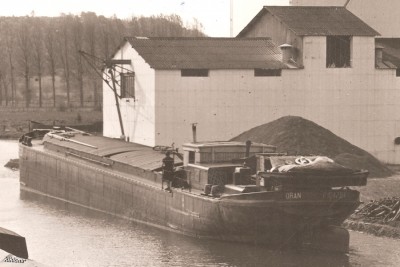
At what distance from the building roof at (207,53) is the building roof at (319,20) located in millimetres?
1655

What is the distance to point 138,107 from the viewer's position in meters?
45.1

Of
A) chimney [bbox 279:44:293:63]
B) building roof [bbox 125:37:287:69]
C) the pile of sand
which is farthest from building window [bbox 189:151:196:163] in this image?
chimney [bbox 279:44:293:63]

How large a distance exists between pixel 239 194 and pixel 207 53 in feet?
66.8

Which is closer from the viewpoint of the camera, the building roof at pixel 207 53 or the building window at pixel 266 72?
the building roof at pixel 207 53

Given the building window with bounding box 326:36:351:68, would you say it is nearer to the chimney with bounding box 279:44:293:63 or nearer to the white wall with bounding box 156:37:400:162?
the white wall with bounding box 156:37:400:162

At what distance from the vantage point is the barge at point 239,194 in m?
25.3

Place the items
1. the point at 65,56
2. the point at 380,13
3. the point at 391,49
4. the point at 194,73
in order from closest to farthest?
the point at 194,73, the point at 391,49, the point at 380,13, the point at 65,56

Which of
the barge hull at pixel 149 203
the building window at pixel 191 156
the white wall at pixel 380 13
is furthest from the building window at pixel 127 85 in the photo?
the building window at pixel 191 156

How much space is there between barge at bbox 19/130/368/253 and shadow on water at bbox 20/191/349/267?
29 cm

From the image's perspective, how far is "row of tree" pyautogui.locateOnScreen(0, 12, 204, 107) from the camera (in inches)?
3839

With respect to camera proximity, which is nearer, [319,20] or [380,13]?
[319,20]

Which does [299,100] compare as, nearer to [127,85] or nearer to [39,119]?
[127,85]

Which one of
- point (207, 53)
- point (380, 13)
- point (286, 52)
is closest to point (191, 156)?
point (207, 53)

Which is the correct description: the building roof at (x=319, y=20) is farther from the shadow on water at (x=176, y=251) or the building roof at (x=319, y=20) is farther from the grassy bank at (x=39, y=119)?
the grassy bank at (x=39, y=119)
